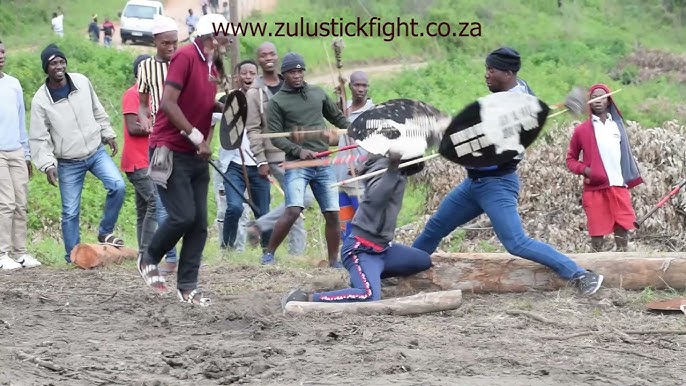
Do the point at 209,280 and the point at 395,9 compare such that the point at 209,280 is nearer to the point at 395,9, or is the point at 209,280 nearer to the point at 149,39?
the point at 149,39

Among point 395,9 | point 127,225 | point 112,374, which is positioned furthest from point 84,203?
point 395,9

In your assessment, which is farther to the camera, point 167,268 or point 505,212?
point 167,268

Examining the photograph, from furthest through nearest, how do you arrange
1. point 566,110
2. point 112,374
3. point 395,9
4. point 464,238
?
point 395,9 → point 464,238 → point 566,110 → point 112,374

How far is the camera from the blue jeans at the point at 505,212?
820cm

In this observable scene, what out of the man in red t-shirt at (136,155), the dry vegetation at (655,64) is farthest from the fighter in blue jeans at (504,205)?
the dry vegetation at (655,64)

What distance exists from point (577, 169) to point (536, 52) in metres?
27.7

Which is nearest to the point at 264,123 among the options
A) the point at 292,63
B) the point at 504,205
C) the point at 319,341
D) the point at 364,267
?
the point at 292,63

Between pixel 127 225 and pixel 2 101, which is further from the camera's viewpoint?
pixel 127 225

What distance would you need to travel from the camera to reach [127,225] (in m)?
17.6

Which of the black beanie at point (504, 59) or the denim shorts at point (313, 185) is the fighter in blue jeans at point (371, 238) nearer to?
the black beanie at point (504, 59)

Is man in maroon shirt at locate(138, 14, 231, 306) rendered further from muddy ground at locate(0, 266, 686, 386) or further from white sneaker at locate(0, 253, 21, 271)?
white sneaker at locate(0, 253, 21, 271)

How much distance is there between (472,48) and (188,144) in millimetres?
31067

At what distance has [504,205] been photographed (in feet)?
26.9
